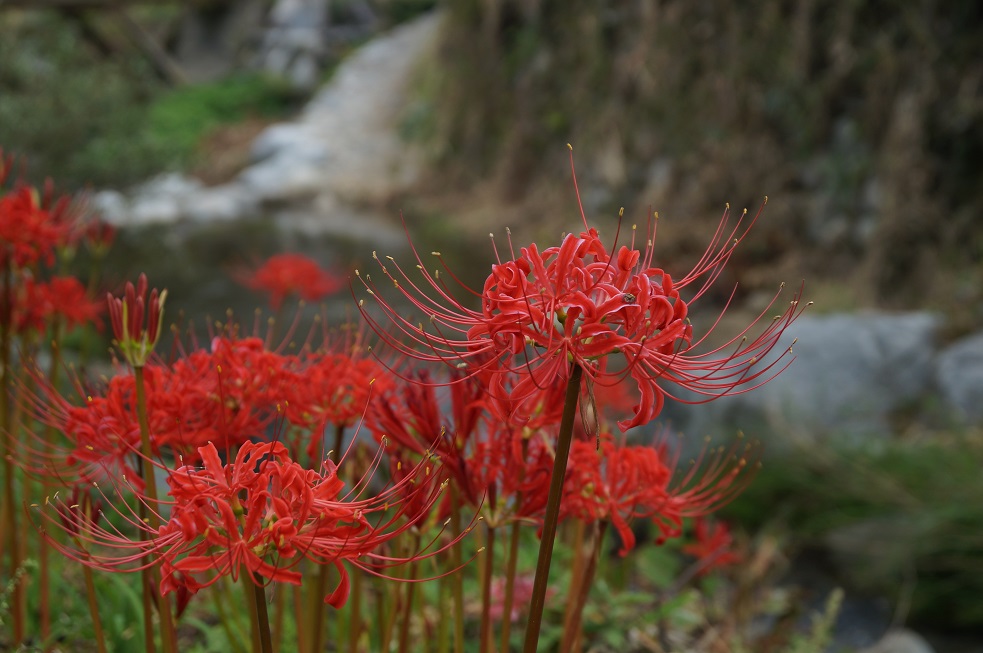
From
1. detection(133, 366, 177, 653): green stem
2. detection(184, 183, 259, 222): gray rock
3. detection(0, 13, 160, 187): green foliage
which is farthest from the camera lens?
detection(184, 183, 259, 222): gray rock

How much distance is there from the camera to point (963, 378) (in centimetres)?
521

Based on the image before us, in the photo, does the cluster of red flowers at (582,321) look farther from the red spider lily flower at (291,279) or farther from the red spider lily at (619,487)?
the red spider lily flower at (291,279)

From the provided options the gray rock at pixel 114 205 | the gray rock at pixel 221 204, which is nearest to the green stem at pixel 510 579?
the gray rock at pixel 114 205

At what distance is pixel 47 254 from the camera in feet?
6.99

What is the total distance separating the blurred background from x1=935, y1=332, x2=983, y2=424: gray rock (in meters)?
0.01

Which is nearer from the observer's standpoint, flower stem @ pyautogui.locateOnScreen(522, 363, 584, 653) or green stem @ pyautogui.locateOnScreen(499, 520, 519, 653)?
flower stem @ pyautogui.locateOnScreen(522, 363, 584, 653)

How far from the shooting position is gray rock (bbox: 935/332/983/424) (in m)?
5.06

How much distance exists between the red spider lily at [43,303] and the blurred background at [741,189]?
109 cm

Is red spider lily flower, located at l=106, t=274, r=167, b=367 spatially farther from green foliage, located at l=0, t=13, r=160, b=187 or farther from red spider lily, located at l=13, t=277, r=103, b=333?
green foliage, located at l=0, t=13, r=160, b=187

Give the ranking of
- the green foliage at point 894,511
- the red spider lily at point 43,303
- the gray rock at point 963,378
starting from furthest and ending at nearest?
the gray rock at point 963,378
the green foliage at point 894,511
the red spider lily at point 43,303

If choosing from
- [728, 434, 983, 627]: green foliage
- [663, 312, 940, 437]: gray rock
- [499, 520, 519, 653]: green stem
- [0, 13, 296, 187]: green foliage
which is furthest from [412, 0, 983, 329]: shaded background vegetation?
[499, 520, 519, 653]: green stem

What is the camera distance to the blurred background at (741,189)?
4.38 metres

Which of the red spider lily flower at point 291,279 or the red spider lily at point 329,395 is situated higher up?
the red spider lily flower at point 291,279

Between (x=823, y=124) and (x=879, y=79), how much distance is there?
63cm
